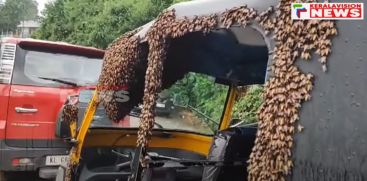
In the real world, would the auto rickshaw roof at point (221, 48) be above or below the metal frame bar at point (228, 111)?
above

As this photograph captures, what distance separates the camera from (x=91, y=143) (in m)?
4.34

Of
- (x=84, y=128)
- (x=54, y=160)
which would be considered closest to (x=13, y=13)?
(x=54, y=160)

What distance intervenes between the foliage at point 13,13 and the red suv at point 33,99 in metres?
62.7

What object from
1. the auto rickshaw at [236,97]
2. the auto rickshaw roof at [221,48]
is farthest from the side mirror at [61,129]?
the auto rickshaw roof at [221,48]

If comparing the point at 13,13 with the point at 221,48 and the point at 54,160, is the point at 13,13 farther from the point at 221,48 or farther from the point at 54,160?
the point at 221,48

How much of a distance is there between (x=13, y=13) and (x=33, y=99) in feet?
230

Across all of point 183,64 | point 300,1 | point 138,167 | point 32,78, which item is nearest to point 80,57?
point 32,78

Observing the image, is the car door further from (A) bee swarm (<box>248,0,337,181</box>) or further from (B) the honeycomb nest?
(A) bee swarm (<box>248,0,337,181</box>)

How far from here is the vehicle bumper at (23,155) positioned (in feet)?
19.7

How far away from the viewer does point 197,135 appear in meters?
4.84

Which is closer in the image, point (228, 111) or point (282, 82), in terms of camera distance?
point (282, 82)

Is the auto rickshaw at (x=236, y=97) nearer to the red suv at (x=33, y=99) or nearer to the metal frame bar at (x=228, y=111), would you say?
the metal frame bar at (x=228, y=111)

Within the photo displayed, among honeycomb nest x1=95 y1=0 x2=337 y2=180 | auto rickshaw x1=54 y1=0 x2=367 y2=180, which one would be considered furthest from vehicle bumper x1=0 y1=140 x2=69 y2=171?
honeycomb nest x1=95 y1=0 x2=337 y2=180

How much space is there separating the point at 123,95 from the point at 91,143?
587mm
